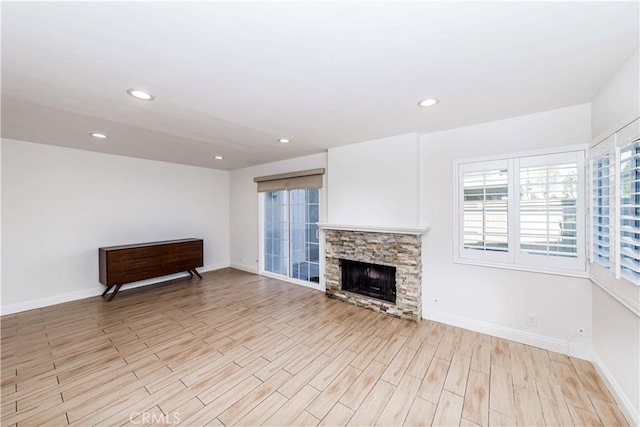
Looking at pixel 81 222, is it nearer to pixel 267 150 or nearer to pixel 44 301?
pixel 44 301

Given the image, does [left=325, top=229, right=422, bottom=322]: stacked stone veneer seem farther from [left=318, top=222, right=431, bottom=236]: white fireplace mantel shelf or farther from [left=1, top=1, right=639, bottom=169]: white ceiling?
[left=1, top=1, right=639, bottom=169]: white ceiling

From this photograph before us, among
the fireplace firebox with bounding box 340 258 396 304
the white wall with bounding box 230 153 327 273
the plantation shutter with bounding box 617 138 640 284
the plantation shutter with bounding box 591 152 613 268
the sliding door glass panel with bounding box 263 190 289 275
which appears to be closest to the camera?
the plantation shutter with bounding box 617 138 640 284

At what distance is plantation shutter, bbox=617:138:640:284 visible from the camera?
1.60m

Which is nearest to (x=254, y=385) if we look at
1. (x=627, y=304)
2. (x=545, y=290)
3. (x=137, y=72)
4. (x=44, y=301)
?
(x=137, y=72)

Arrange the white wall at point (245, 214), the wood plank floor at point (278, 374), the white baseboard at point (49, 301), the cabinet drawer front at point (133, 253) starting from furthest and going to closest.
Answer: the white wall at point (245, 214) → the cabinet drawer front at point (133, 253) → the white baseboard at point (49, 301) → the wood plank floor at point (278, 374)

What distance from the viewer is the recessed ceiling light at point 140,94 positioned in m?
2.03

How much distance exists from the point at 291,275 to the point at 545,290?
3.88m

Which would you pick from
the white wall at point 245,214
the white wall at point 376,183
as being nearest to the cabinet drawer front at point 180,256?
the white wall at point 245,214

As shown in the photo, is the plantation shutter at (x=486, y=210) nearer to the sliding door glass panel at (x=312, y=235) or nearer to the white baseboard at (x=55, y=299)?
the sliding door glass panel at (x=312, y=235)

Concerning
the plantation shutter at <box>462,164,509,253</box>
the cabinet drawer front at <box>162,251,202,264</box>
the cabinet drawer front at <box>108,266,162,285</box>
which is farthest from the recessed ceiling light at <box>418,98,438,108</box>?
the cabinet drawer front at <box>108,266,162,285</box>

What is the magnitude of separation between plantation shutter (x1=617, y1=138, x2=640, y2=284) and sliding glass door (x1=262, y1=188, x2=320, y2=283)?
3575 millimetres

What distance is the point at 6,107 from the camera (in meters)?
2.36

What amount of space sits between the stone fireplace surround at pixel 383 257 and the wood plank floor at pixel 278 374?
216mm

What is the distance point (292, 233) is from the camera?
5008mm
